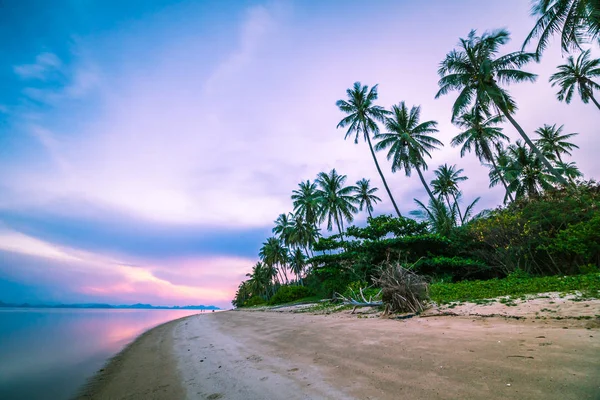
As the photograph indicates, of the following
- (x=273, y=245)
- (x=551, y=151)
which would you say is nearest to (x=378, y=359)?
(x=551, y=151)

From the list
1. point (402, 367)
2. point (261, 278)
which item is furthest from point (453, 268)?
point (261, 278)

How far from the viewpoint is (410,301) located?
7797mm

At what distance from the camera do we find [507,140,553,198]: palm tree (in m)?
25.4

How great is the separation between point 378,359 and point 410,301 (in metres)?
4.71

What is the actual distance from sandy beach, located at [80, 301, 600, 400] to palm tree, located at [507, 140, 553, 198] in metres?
26.7

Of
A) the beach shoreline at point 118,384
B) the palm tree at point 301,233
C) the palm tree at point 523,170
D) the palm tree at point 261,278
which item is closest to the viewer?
the beach shoreline at point 118,384

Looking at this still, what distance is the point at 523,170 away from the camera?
26094mm

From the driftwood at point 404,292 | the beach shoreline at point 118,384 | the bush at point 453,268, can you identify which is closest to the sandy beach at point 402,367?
the beach shoreline at point 118,384

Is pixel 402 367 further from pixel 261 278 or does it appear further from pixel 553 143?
pixel 261 278

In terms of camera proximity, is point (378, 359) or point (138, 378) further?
point (138, 378)

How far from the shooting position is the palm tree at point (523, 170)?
25375 mm

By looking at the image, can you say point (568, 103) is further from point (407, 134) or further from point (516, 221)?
point (516, 221)

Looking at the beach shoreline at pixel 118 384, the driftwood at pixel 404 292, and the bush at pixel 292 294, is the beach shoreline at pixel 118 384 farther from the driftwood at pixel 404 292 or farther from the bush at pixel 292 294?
the bush at pixel 292 294

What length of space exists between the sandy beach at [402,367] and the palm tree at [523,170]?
26.7 m
